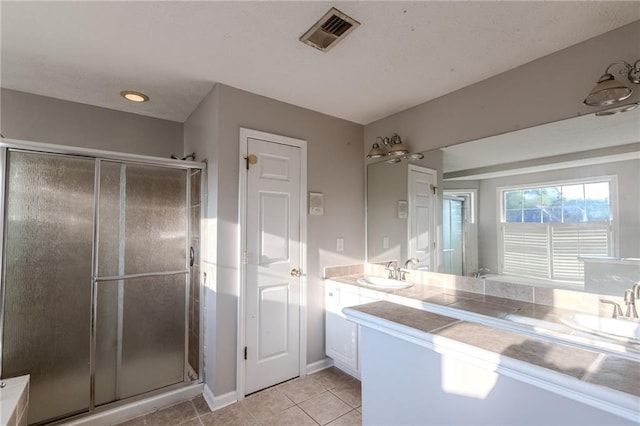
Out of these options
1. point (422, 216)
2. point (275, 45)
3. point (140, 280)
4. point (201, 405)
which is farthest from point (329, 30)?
point (201, 405)

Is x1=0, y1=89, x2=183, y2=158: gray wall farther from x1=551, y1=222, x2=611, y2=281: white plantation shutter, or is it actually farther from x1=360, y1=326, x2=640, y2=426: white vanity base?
x1=551, y1=222, x2=611, y2=281: white plantation shutter

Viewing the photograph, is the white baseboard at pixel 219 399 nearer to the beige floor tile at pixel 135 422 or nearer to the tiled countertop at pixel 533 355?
the beige floor tile at pixel 135 422

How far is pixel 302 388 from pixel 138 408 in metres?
1.23

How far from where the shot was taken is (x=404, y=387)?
3.17 feet

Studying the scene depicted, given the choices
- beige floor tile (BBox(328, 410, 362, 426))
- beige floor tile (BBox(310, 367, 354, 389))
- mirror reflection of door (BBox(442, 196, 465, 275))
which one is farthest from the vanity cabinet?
mirror reflection of door (BBox(442, 196, 465, 275))

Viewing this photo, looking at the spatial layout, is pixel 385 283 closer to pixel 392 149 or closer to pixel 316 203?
pixel 316 203

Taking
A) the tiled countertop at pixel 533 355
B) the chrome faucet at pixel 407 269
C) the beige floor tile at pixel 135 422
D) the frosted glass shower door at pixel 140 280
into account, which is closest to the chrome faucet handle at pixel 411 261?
the chrome faucet at pixel 407 269

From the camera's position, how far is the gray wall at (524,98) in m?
1.71

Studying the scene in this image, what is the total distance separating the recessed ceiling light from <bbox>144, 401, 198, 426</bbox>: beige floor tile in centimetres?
252

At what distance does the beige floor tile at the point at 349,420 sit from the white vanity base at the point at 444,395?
1206mm

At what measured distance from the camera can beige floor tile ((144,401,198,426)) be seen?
212 centimetres

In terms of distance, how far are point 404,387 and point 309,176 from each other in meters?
2.11

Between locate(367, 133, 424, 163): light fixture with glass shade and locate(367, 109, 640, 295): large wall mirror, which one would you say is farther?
locate(367, 133, 424, 163): light fixture with glass shade

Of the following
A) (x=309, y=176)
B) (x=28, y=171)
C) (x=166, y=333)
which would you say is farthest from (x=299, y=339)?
(x=28, y=171)
